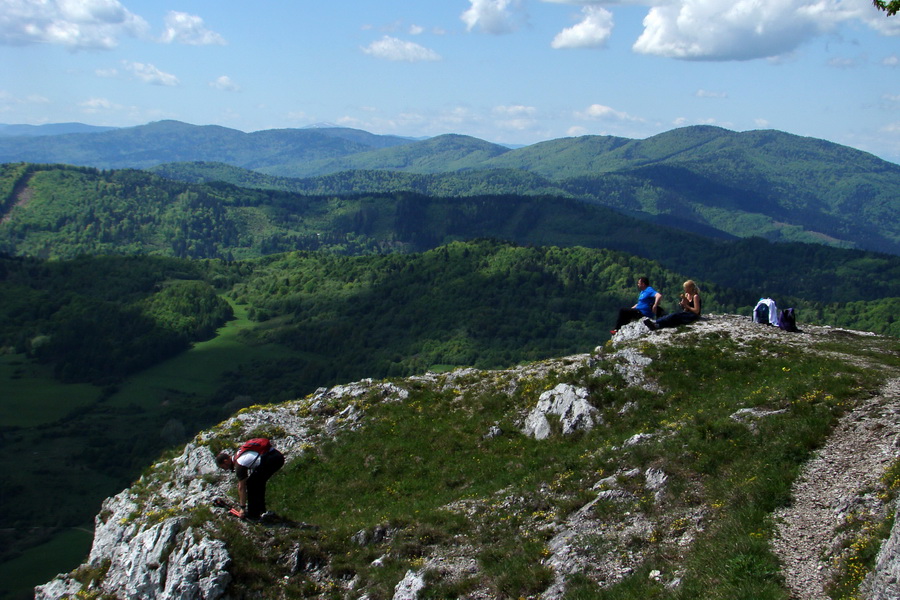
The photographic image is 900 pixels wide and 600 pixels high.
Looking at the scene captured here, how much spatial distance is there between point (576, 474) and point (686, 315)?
20.5 metres

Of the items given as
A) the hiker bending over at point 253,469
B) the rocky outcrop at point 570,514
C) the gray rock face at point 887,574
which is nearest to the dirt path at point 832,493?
the rocky outcrop at point 570,514

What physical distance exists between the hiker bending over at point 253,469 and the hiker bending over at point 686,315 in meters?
27.1

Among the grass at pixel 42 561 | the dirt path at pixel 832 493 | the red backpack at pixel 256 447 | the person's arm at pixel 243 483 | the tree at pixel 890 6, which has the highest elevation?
the tree at pixel 890 6

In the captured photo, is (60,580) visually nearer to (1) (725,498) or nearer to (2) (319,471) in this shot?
(2) (319,471)

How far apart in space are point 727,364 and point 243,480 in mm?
25668

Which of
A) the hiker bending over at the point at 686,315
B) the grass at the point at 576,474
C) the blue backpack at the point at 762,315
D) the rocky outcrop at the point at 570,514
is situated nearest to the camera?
the rocky outcrop at the point at 570,514

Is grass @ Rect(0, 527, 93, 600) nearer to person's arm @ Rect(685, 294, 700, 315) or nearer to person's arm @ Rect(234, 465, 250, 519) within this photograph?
person's arm @ Rect(234, 465, 250, 519)

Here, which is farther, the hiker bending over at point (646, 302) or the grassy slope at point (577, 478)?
the hiker bending over at point (646, 302)

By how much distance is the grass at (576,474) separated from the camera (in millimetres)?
18828

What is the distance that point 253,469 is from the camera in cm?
2461

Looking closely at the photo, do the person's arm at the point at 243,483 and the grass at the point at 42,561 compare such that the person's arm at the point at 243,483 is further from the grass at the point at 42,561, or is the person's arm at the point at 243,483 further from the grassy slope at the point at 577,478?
the grass at the point at 42,561

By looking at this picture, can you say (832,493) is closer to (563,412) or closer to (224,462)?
(563,412)

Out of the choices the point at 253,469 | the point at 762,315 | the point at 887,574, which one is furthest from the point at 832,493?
the point at 762,315

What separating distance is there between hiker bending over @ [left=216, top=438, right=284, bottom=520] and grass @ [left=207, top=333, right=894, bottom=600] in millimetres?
2594
